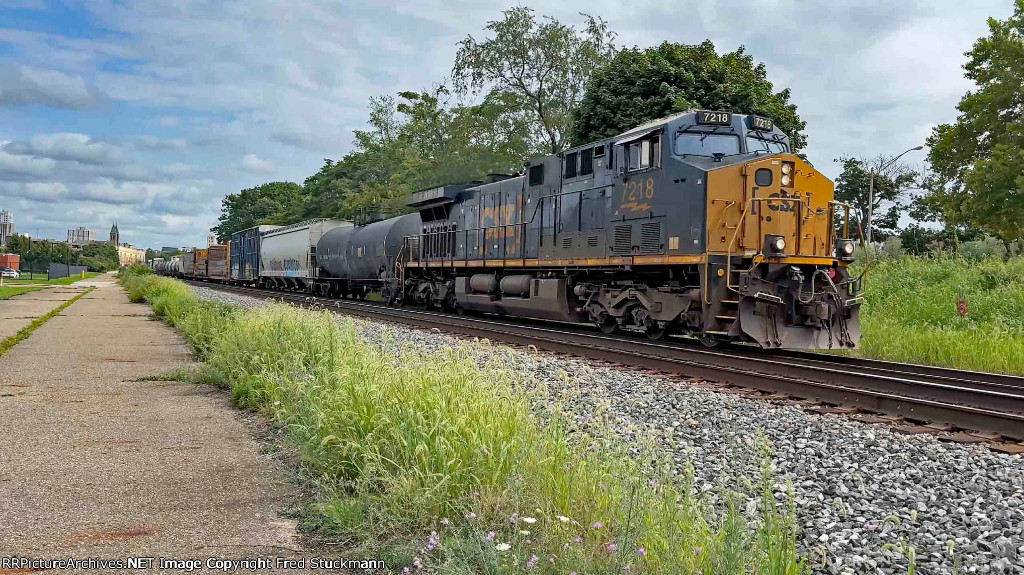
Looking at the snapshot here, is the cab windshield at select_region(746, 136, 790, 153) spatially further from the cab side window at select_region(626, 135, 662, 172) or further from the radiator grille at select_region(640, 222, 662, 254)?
the radiator grille at select_region(640, 222, 662, 254)

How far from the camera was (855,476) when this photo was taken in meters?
4.55

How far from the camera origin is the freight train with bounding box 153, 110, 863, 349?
11.0 meters

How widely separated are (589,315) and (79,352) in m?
8.65

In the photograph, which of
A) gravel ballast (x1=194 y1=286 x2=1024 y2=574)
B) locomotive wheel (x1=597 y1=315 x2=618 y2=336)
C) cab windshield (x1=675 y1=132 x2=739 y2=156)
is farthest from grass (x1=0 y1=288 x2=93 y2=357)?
cab windshield (x1=675 y1=132 x2=739 y2=156)

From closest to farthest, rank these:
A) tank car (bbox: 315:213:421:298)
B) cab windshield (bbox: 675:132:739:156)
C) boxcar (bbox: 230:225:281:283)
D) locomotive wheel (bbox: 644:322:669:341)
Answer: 1. cab windshield (bbox: 675:132:739:156)
2. locomotive wheel (bbox: 644:322:669:341)
3. tank car (bbox: 315:213:421:298)
4. boxcar (bbox: 230:225:281:283)

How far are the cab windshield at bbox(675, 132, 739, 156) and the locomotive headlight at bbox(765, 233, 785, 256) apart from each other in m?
1.96

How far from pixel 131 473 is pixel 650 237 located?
918cm

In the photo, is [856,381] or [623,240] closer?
[856,381]

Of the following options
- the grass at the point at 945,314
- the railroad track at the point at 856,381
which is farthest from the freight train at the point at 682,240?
the grass at the point at 945,314

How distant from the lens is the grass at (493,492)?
2984mm

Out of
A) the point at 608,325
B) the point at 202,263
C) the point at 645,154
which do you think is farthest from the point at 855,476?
the point at 202,263

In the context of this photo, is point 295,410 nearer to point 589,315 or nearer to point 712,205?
point 712,205

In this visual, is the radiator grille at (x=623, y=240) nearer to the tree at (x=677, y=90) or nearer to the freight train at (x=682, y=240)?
the freight train at (x=682, y=240)

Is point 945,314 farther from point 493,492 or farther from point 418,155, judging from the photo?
point 418,155
